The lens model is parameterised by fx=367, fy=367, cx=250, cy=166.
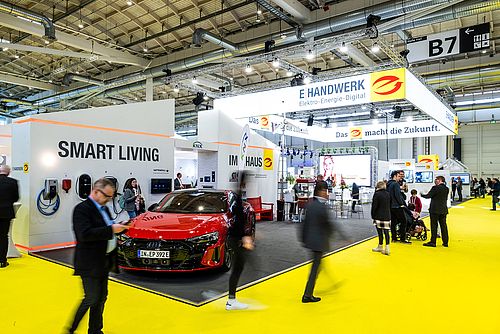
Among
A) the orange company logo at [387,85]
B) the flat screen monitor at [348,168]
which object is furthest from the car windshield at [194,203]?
the flat screen monitor at [348,168]

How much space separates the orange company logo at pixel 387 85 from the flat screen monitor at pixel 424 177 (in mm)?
10373

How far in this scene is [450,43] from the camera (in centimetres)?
722

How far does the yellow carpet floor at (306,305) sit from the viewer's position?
3.42m

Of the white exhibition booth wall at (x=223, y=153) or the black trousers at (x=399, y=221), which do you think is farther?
the white exhibition booth wall at (x=223, y=153)

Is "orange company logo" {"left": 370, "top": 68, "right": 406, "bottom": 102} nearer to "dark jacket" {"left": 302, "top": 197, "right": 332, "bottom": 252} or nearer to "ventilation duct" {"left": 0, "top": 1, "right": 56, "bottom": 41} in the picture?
"dark jacket" {"left": 302, "top": 197, "right": 332, "bottom": 252}

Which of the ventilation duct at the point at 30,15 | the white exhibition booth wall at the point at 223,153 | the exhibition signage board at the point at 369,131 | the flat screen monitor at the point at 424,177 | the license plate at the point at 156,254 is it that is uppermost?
the ventilation duct at the point at 30,15

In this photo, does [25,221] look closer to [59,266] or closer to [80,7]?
[59,266]

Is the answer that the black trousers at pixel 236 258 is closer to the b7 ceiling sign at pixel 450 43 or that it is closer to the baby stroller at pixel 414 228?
the baby stroller at pixel 414 228

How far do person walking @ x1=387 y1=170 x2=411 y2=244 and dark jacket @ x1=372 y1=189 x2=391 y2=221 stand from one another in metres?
1.02

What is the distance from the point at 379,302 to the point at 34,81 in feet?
54.0

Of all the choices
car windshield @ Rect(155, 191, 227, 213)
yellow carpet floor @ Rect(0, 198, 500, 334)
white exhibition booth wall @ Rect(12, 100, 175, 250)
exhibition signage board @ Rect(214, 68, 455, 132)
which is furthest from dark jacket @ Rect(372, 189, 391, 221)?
white exhibition booth wall @ Rect(12, 100, 175, 250)

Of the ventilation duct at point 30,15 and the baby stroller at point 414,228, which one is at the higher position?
the ventilation duct at point 30,15

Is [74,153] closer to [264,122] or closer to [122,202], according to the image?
[122,202]

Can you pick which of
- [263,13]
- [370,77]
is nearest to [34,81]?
[263,13]
